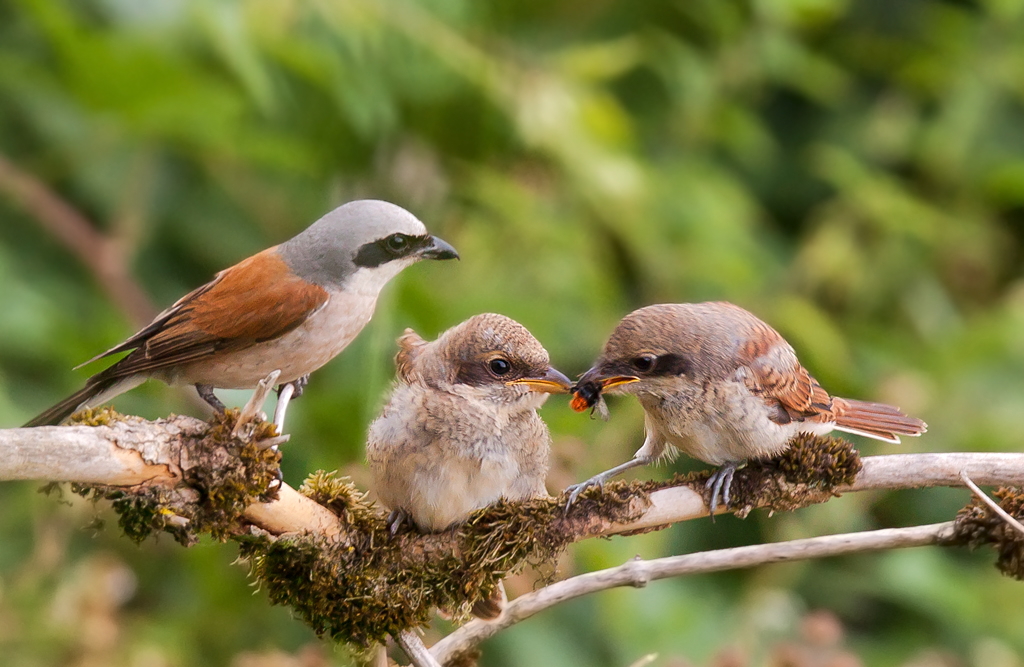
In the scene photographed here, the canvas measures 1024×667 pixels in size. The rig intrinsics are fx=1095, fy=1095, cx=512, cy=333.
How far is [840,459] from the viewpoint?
237cm

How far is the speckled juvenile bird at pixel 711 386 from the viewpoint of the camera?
Answer: 2479 mm

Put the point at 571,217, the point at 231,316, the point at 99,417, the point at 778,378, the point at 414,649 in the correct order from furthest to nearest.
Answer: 1. the point at 571,217
2. the point at 778,378
3. the point at 231,316
4. the point at 414,649
5. the point at 99,417

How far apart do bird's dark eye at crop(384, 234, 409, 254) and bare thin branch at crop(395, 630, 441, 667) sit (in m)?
0.80

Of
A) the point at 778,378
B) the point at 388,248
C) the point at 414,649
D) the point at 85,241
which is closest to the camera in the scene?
the point at 414,649

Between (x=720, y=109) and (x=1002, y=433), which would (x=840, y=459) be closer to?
(x=1002, y=433)

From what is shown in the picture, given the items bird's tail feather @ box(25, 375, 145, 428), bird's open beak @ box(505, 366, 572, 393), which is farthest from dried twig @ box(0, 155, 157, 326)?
bird's open beak @ box(505, 366, 572, 393)

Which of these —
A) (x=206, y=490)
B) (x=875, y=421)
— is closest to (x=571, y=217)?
(x=875, y=421)

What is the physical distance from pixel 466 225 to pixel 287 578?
3696 mm

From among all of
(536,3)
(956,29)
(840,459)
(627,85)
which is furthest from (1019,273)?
(840,459)

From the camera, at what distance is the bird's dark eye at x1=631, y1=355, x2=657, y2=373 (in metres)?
2.48

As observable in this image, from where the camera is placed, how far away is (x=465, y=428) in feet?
8.09

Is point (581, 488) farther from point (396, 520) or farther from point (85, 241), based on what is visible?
point (85, 241)

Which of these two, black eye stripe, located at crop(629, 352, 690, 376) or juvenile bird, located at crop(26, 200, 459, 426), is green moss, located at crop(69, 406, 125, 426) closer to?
juvenile bird, located at crop(26, 200, 459, 426)

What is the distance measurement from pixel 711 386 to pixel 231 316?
1.16 meters
